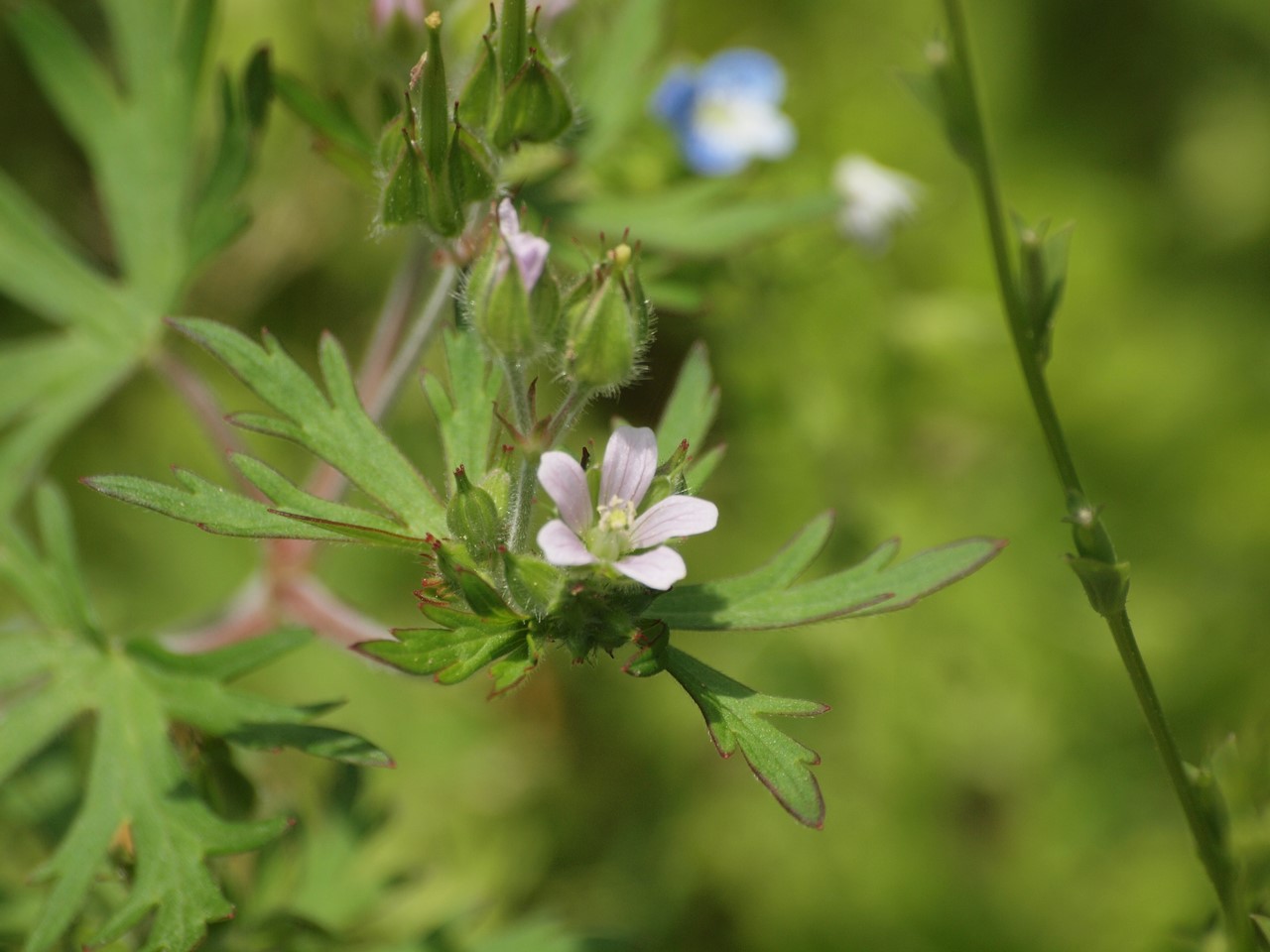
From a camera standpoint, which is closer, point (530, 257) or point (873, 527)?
point (530, 257)

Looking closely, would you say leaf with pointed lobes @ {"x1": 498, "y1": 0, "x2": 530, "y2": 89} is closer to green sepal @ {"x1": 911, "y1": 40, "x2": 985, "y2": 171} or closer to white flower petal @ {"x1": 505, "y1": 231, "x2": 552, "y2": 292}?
white flower petal @ {"x1": 505, "y1": 231, "x2": 552, "y2": 292}

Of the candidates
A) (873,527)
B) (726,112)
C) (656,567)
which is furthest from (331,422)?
(873,527)

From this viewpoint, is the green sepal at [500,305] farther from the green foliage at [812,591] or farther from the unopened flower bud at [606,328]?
the green foliage at [812,591]

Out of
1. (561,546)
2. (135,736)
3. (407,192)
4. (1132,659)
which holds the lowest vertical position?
(135,736)

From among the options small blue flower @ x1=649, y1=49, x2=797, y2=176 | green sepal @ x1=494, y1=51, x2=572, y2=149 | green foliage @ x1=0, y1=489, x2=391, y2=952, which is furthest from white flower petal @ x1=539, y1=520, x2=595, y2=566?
small blue flower @ x1=649, y1=49, x2=797, y2=176

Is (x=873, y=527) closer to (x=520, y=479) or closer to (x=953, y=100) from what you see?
(x=953, y=100)

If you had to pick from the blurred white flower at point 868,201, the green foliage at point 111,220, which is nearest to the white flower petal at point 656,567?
the green foliage at point 111,220

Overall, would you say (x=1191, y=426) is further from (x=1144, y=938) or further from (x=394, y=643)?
(x=394, y=643)

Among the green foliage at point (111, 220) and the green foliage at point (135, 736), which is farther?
the green foliage at point (111, 220)
